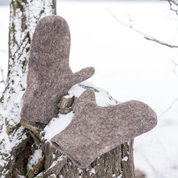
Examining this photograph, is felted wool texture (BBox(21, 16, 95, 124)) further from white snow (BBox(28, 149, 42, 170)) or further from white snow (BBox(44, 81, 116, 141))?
white snow (BBox(28, 149, 42, 170))

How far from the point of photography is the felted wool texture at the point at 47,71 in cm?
93

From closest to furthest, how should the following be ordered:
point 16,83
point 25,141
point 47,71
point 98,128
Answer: point 98,128 < point 47,71 < point 25,141 < point 16,83

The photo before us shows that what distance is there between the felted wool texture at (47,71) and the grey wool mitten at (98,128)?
165 millimetres

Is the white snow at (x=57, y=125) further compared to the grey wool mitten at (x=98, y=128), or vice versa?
the white snow at (x=57, y=125)

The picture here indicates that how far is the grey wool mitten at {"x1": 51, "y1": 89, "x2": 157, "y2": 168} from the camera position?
800mm

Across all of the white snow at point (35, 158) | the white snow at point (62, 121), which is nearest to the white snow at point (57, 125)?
the white snow at point (62, 121)

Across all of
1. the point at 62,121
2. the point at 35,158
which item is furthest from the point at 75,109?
A: the point at 35,158

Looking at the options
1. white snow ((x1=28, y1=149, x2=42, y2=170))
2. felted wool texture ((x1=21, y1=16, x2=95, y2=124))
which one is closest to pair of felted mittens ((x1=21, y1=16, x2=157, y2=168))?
felted wool texture ((x1=21, y1=16, x2=95, y2=124))

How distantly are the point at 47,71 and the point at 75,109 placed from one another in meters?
0.24

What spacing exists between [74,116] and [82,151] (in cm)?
18

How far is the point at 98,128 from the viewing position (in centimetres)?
85

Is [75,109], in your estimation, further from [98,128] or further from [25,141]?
[25,141]

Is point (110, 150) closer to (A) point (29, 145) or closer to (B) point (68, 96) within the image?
(B) point (68, 96)

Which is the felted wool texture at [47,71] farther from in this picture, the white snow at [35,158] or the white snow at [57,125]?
the white snow at [35,158]
